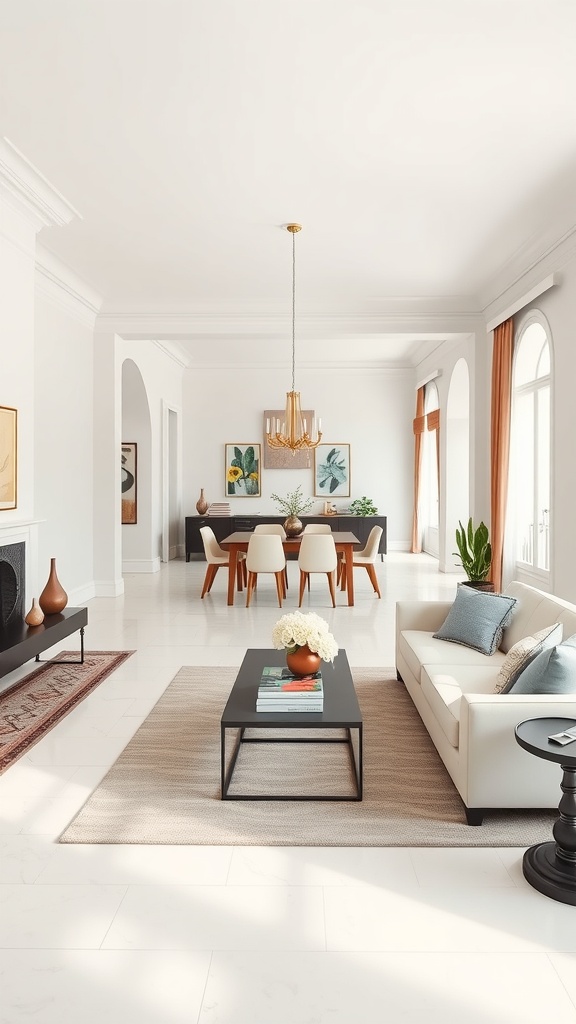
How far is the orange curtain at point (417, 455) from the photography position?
451 inches

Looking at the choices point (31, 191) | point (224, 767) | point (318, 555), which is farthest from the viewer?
point (318, 555)

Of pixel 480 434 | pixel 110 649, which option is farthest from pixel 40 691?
pixel 480 434

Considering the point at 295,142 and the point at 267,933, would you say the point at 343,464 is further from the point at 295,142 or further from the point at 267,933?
the point at 267,933

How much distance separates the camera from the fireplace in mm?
4613

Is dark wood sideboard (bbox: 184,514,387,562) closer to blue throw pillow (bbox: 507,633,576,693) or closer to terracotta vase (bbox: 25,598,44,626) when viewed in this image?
terracotta vase (bbox: 25,598,44,626)

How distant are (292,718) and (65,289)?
5.03 metres

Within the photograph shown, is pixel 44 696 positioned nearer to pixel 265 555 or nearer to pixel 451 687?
pixel 451 687

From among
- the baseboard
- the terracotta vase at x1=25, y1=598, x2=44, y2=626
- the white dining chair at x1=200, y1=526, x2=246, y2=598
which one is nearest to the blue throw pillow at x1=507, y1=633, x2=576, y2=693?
the terracotta vase at x1=25, y1=598, x2=44, y2=626

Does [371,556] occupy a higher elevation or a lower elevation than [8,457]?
lower

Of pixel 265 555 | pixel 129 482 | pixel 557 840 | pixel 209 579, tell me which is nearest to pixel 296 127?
pixel 557 840

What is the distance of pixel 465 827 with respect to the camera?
2.56 meters

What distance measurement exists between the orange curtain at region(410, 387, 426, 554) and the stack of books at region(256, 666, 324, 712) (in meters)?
8.72

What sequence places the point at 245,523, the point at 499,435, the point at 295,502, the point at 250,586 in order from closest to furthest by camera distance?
the point at 499,435 → the point at 250,586 → the point at 245,523 → the point at 295,502

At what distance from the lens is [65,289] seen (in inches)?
254
